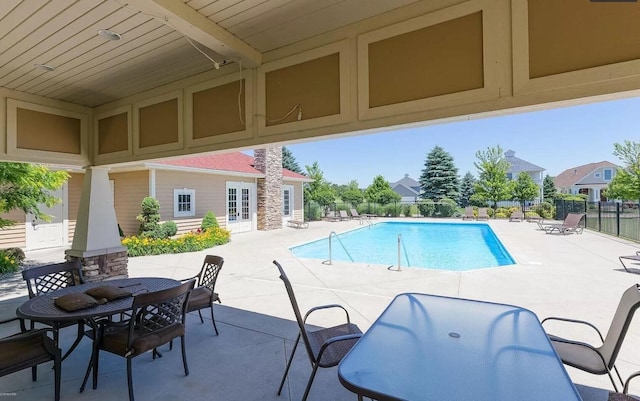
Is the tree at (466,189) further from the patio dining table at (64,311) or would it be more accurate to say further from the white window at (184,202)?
the patio dining table at (64,311)

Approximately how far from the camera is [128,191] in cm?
1212

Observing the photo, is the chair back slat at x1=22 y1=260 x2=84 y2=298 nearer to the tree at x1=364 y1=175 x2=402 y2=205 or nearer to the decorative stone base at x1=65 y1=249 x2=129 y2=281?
the decorative stone base at x1=65 y1=249 x2=129 y2=281

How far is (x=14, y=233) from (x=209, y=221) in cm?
595

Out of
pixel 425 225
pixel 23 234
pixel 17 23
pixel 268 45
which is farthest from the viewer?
pixel 425 225

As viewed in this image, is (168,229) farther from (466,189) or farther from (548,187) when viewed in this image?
(548,187)

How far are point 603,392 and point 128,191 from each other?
1375cm

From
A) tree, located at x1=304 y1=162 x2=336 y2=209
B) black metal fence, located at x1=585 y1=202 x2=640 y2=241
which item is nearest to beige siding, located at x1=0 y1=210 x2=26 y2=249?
tree, located at x1=304 y1=162 x2=336 y2=209

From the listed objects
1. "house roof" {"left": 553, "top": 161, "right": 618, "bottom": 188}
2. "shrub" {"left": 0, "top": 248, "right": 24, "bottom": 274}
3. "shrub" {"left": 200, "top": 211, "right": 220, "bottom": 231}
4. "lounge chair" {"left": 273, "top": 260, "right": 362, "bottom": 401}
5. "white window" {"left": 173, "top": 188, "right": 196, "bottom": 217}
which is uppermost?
"house roof" {"left": 553, "top": 161, "right": 618, "bottom": 188}

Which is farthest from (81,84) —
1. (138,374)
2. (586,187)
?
(586,187)

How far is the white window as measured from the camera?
39.8ft

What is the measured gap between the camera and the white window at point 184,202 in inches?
478

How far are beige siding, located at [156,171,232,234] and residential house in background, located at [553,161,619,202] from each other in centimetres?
3719

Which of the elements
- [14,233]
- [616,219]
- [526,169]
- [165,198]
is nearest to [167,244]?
[165,198]

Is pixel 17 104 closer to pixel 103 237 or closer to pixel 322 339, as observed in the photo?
pixel 103 237
